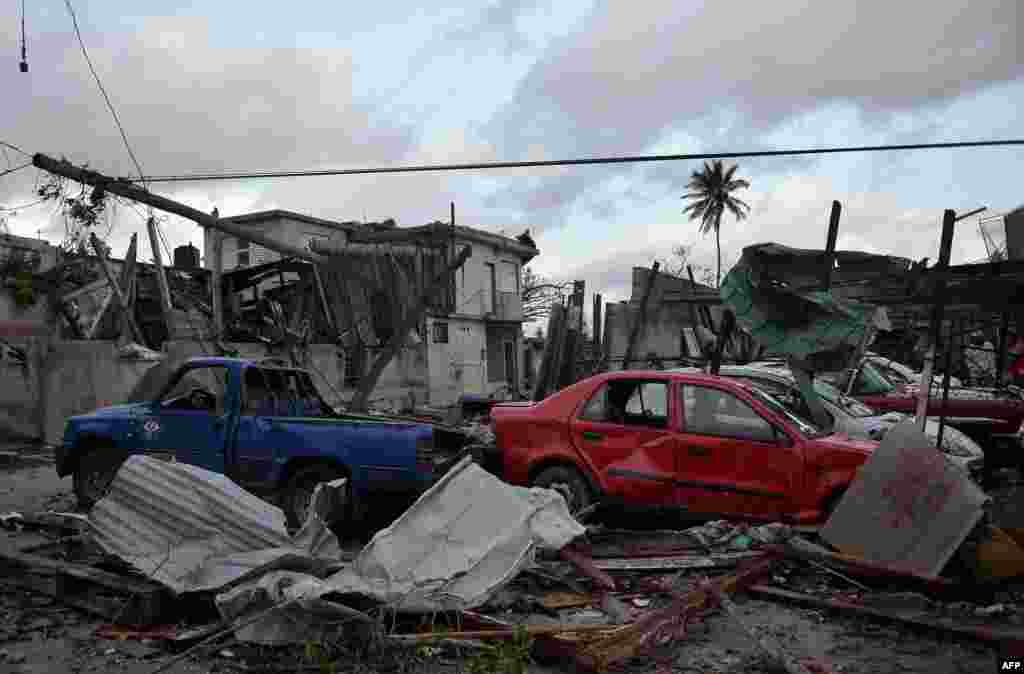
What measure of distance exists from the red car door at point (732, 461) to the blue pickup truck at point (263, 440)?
2.27 m

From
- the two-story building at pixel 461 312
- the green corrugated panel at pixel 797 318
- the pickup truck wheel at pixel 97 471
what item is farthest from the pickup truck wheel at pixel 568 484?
the two-story building at pixel 461 312

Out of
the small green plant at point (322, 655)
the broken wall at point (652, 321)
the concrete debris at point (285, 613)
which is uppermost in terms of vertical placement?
the broken wall at point (652, 321)

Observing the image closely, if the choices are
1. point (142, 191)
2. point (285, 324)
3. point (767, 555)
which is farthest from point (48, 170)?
point (767, 555)

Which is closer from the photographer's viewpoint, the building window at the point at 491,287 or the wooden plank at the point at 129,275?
the wooden plank at the point at 129,275

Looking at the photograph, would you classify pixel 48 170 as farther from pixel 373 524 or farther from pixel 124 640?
pixel 124 640

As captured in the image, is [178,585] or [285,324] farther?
[285,324]

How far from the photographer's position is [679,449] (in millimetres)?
7270

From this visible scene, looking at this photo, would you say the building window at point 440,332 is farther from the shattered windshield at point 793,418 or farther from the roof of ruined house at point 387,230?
the shattered windshield at point 793,418

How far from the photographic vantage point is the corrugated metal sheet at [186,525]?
5348 mm

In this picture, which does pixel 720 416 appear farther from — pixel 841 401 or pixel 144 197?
pixel 144 197

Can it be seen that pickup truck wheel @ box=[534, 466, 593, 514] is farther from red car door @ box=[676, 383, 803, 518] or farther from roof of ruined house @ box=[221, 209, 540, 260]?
roof of ruined house @ box=[221, 209, 540, 260]

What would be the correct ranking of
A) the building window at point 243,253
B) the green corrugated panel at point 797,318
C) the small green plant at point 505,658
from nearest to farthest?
the small green plant at point 505,658 → the green corrugated panel at point 797,318 → the building window at point 243,253

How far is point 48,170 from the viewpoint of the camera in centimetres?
1401

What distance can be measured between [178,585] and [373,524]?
3102 millimetres
